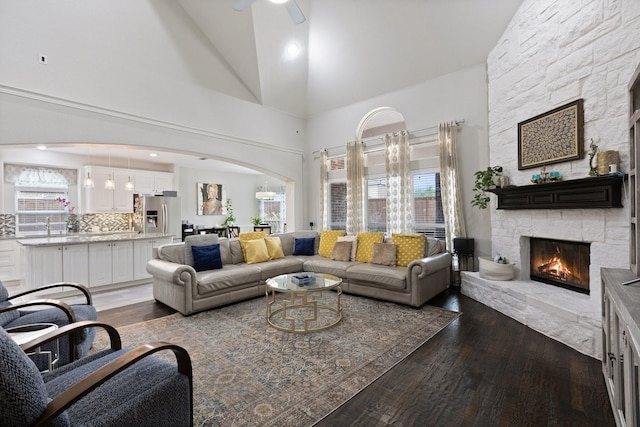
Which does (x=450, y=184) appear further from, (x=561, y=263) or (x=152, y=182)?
(x=152, y=182)

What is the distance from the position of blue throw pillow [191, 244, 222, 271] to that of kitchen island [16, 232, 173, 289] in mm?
1115

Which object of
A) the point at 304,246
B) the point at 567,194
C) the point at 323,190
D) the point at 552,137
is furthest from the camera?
the point at 323,190

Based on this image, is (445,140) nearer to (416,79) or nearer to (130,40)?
(416,79)

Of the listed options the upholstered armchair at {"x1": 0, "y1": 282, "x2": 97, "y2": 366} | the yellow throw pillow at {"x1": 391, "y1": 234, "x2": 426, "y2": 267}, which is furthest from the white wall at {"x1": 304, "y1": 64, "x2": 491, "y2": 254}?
the upholstered armchair at {"x1": 0, "y1": 282, "x2": 97, "y2": 366}

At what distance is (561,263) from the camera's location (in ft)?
12.2

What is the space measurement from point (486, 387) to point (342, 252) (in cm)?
318

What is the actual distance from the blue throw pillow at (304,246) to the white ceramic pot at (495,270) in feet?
9.74

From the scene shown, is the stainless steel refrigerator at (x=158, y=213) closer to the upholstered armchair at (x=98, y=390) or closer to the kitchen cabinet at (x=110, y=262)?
the kitchen cabinet at (x=110, y=262)

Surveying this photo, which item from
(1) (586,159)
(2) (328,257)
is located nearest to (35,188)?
(2) (328,257)

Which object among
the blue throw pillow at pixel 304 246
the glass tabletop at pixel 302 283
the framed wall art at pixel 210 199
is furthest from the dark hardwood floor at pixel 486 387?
the framed wall art at pixel 210 199

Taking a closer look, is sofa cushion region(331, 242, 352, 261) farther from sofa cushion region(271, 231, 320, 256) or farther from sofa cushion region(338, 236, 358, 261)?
sofa cushion region(271, 231, 320, 256)

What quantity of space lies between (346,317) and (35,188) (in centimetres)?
730

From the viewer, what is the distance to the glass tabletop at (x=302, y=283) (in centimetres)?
350

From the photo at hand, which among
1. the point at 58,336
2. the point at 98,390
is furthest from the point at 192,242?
the point at 98,390
